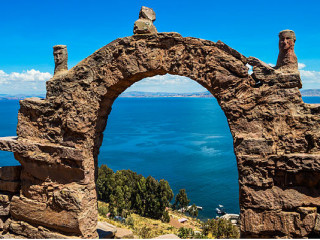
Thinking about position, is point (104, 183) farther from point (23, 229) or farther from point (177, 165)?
point (23, 229)

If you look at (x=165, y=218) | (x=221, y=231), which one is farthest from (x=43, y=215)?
(x=165, y=218)

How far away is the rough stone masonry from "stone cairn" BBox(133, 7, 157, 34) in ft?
0.49

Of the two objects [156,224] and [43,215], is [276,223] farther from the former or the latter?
[156,224]

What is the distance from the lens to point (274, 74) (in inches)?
193

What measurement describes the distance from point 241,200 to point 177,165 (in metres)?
38.5

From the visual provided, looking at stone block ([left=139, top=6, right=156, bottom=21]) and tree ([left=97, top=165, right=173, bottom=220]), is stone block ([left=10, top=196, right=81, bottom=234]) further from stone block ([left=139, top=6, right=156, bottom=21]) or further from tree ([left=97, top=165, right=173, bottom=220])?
tree ([left=97, top=165, right=173, bottom=220])

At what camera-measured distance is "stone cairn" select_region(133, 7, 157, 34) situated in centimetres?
559

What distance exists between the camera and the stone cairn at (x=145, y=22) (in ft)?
18.3

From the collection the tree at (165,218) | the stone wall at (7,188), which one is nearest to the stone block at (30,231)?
the stone wall at (7,188)

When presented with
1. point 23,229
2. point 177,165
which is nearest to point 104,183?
point 177,165

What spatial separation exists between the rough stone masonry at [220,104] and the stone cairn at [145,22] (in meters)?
0.15

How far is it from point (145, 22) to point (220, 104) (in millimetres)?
2183

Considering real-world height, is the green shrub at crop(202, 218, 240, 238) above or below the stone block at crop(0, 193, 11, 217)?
below

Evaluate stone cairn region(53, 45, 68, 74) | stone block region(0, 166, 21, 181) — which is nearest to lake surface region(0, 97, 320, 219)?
stone block region(0, 166, 21, 181)
